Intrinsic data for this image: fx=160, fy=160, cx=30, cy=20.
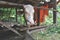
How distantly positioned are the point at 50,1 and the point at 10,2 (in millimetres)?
1894

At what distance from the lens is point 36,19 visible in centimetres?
585

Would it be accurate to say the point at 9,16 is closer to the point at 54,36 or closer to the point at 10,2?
the point at 54,36

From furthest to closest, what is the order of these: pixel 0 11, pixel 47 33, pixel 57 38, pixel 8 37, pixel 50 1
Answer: pixel 0 11, pixel 47 33, pixel 57 38, pixel 50 1, pixel 8 37

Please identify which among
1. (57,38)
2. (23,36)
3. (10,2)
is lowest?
(57,38)

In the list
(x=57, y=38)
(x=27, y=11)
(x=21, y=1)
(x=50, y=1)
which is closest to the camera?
(x=27, y=11)

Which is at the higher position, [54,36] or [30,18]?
[30,18]

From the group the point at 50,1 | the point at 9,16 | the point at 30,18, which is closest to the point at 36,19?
the point at 50,1

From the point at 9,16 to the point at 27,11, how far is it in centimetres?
398

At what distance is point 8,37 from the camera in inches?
201

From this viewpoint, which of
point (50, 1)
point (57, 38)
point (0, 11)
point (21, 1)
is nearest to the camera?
point (21, 1)

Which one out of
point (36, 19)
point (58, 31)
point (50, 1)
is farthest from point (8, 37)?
point (58, 31)

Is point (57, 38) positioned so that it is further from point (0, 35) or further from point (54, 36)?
point (0, 35)

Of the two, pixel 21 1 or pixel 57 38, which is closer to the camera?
pixel 21 1

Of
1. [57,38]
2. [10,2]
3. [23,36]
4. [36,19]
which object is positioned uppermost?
[10,2]
